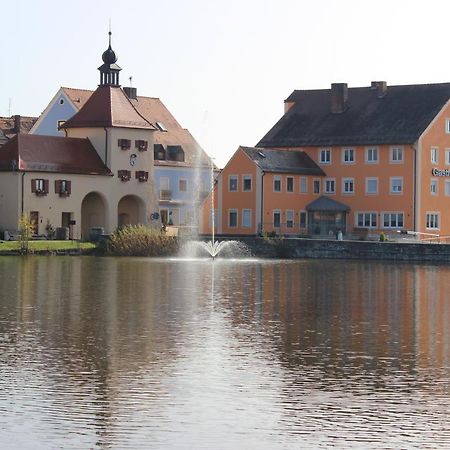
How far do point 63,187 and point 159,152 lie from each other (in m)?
18.6

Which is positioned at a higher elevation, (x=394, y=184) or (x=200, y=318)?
(x=394, y=184)

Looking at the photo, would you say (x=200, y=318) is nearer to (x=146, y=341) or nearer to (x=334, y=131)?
(x=146, y=341)

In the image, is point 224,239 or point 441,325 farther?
point 224,239

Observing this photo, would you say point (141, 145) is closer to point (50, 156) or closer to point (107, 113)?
point (107, 113)

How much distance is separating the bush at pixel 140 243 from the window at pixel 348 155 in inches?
929

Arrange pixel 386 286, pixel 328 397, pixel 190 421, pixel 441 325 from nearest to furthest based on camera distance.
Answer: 1. pixel 190 421
2. pixel 328 397
3. pixel 441 325
4. pixel 386 286

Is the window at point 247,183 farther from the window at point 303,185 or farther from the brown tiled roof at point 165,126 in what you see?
the brown tiled roof at point 165,126

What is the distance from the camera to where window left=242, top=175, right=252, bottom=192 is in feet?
345

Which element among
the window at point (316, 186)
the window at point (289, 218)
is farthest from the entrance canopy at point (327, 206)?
the window at point (289, 218)

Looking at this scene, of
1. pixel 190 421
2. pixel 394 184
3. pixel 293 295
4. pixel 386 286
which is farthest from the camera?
pixel 394 184

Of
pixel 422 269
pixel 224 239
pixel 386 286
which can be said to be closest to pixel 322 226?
pixel 224 239

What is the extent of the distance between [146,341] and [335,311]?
38.7ft

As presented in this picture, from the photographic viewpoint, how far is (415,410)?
24328 mm

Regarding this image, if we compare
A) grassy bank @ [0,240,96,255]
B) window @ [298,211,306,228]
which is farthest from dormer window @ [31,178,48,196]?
window @ [298,211,306,228]
